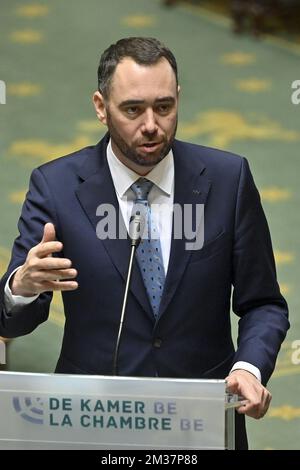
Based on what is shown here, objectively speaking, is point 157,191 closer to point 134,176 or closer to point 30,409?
point 134,176

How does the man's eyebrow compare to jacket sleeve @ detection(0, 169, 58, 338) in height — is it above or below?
above

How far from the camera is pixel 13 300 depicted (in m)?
3.14

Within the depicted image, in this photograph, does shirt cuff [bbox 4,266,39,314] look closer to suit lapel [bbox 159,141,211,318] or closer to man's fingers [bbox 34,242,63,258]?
man's fingers [bbox 34,242,63,258]

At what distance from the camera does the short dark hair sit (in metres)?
3.26

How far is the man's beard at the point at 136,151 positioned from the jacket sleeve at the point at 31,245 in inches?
10.0

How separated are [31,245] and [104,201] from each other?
248mm

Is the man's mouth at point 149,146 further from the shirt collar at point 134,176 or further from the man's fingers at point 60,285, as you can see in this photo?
the man's fingers at point 60,285

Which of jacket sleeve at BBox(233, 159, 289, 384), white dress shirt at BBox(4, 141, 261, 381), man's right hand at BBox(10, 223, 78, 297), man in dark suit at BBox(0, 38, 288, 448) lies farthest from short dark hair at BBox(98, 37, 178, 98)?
man's right hand at BBox(10, 223, 78, 297)

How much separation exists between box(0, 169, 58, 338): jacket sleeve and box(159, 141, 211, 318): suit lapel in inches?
13.2

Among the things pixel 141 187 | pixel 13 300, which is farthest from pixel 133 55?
pixel 13 300

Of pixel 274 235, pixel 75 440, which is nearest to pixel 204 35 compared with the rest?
pixel 274 235

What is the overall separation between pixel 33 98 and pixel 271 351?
4748mm

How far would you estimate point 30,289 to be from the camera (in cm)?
303

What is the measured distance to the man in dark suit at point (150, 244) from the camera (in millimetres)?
3244
